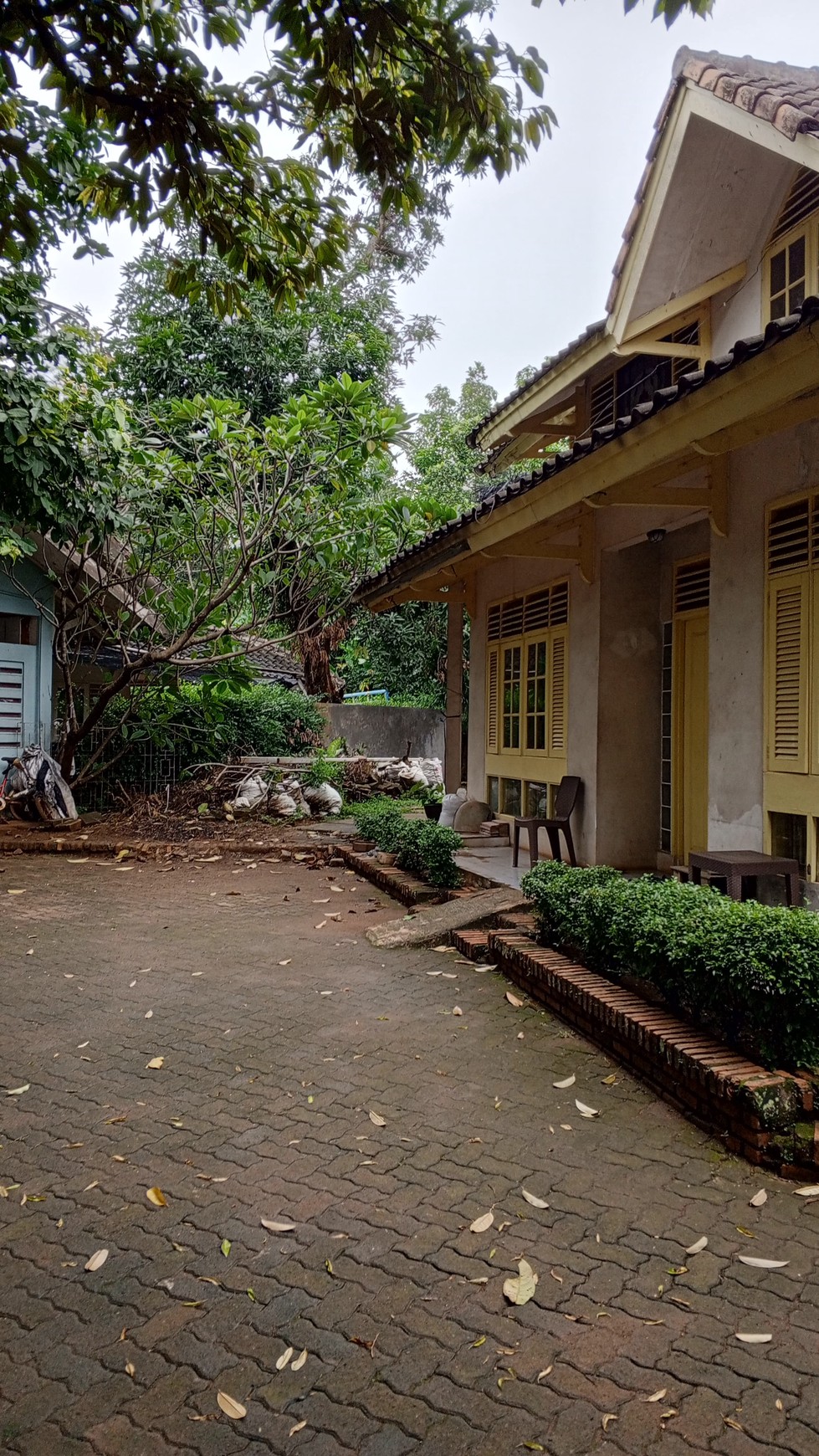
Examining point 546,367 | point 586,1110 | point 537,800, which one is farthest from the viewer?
point 537,800

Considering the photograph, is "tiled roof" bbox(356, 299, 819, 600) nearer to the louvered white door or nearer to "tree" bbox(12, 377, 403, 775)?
"tree" bbox(12, 377, 403, 775)

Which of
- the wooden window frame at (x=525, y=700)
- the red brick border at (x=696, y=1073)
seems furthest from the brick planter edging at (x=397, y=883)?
the red brick border at (x=696, y=1073)

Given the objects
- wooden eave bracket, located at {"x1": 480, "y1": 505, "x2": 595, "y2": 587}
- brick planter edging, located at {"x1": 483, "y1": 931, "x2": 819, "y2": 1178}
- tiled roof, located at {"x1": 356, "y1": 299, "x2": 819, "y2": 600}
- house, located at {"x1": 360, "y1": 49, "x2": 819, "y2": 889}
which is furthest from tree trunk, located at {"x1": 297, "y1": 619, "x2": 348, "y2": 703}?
brick planter edging, located at {"x1": 483, "y1": 931, "x2": 819, "y2": 1178}

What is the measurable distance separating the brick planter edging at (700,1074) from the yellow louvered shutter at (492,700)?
542 centimetres

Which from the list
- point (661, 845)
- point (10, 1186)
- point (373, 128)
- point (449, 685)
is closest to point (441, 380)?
point (449, 685)

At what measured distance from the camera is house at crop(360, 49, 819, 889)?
520 cm

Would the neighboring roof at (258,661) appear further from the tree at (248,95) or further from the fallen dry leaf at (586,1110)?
the fallen dry leaf at (586,1110)

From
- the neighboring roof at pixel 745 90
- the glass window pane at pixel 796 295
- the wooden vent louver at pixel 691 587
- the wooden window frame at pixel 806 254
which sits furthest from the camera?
the wooden vent louver at pixel 691 587

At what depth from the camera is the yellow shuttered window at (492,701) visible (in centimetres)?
1038

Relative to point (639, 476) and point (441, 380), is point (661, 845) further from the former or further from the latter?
point (441, 380)

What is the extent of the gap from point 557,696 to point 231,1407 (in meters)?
7.14

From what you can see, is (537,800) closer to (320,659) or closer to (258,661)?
(320,659)

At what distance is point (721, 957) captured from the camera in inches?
143

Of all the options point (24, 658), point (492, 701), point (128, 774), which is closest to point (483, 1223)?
point (492, 701)
